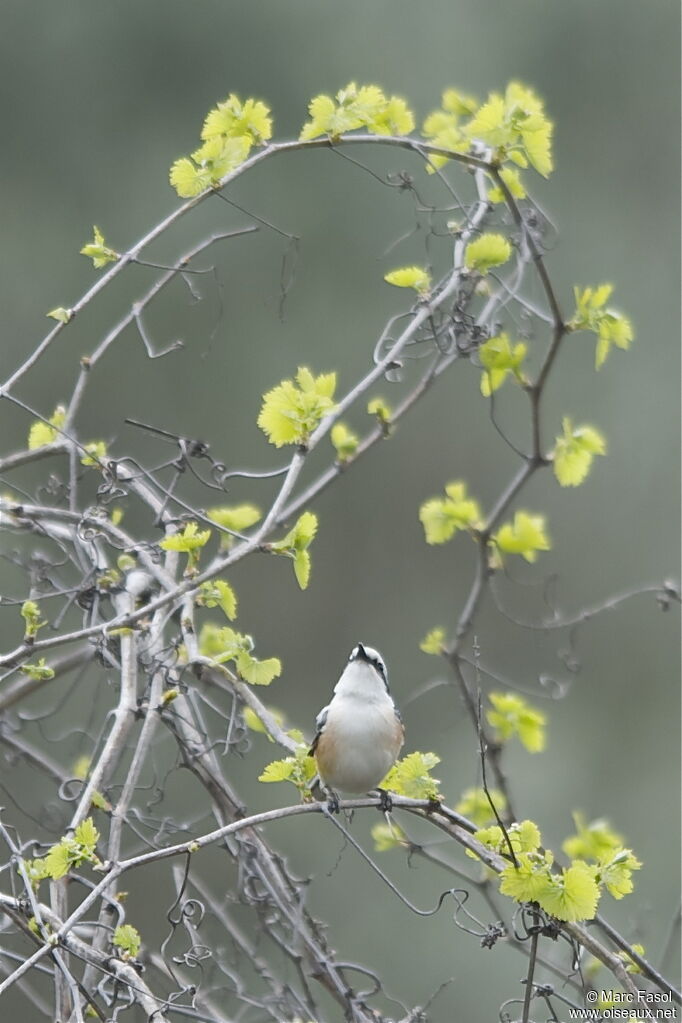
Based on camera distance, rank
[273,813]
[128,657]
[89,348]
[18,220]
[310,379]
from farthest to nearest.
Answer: [18,220] < [89,348] < [128,657] < [310,379] < [273,813]

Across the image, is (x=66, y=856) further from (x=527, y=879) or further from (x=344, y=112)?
(x=344, y=112)

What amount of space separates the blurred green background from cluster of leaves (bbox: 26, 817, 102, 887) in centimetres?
500

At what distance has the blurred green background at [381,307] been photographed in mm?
6875

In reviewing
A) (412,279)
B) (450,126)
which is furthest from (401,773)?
(450,126)

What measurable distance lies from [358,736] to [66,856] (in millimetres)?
656

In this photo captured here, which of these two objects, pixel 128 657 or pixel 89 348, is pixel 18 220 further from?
pixel 128 657

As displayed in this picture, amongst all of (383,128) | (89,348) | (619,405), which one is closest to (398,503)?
(619,405)

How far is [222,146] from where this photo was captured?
185 cm

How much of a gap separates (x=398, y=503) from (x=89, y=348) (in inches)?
75.0

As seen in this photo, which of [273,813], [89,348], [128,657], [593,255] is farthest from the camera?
[593,255]

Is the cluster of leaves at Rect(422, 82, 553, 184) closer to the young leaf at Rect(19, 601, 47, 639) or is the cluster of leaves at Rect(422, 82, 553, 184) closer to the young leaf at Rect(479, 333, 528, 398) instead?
the young leaf at Rect(479, 333, 528, 398)

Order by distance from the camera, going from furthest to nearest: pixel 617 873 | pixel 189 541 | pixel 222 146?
→ pixel 222 146 < pixel 189 541 < pixel 617 873

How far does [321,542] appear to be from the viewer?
7.18 meters

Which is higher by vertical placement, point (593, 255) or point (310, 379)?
point (593, 255)
